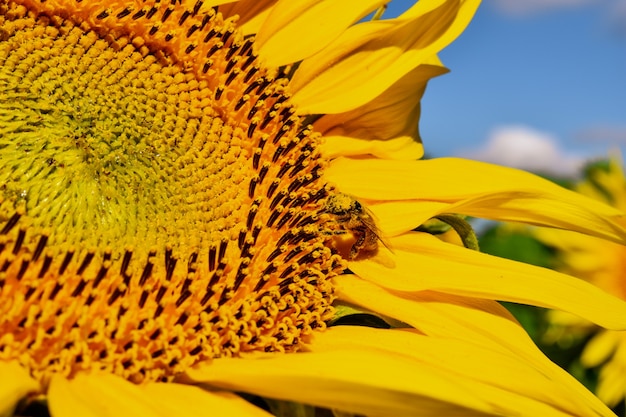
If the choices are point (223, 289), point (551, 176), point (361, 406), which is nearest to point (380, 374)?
point (361, 406)

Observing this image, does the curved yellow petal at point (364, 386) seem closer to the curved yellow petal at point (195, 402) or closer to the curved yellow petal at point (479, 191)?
the curved yellow petal at point (195, 402)

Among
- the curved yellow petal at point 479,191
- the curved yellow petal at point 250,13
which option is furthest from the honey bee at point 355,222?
the curved yellow petal at point 250,13

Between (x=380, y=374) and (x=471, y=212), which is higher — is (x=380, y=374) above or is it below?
below

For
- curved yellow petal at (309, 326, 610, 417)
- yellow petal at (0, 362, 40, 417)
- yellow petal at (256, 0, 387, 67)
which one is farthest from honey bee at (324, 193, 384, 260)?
yellow petal at (0, 362, 40, 417)

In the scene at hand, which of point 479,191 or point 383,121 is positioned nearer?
point 479,191

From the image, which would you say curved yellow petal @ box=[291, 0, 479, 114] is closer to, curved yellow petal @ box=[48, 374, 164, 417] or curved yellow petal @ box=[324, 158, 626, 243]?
curved yellow petal @ box=[324, 158, 626, 243]

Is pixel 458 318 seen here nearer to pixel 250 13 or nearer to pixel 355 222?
pixel 355 222

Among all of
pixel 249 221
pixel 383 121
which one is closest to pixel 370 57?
pixel 383 121

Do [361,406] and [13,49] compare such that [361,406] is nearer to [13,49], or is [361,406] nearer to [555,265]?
[13,49]
